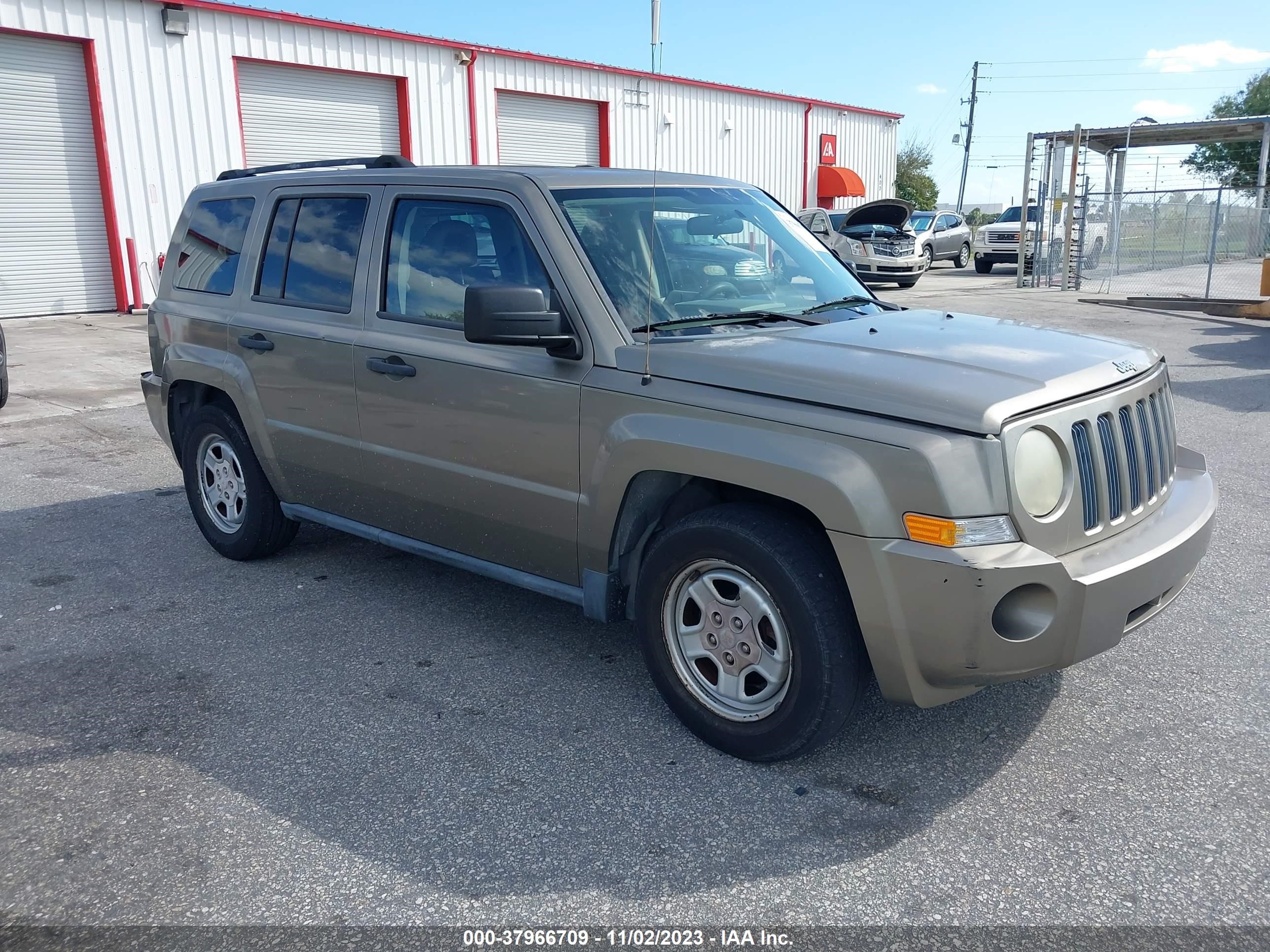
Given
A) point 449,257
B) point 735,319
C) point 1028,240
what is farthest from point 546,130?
point 735,319

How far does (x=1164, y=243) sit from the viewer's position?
23406 millimetres

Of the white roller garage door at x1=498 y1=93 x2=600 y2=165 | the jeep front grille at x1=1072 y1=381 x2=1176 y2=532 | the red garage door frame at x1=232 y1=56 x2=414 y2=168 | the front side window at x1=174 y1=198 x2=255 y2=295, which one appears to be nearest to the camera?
the jeep front grille at x1=1072 y1=381 x2=1176 y2=532

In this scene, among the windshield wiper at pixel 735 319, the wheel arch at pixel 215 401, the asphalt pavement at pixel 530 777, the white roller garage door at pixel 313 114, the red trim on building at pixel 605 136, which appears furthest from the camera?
the red trim on building at pixel 605 136

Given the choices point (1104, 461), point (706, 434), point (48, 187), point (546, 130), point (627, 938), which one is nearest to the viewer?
point (627, 938)

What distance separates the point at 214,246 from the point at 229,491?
1.26 meters

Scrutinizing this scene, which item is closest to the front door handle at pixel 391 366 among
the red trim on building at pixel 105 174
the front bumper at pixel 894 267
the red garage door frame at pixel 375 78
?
the red garage door frame at pixel 375 78

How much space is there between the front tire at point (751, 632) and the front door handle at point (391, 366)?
53.5 inches

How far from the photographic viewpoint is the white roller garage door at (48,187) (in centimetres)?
1644

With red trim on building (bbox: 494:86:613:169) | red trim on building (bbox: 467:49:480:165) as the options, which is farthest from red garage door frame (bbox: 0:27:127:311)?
red trim on building (bbox: 494:86:613:169)

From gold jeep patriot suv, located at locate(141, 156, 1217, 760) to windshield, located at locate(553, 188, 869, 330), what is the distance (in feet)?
0.05

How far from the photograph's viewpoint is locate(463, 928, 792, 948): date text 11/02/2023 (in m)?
2.66

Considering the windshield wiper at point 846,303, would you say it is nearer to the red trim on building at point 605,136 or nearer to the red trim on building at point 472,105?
the red trim on building at point 472,105

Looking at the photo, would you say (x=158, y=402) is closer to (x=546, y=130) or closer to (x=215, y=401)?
(x=215, y=401)

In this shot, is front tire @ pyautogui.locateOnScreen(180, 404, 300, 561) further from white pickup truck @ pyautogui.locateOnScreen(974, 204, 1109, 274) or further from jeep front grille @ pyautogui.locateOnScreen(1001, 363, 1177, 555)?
white pickup truck @ pyautogui.locateOnScreen(974, 204, 1109, 274)
